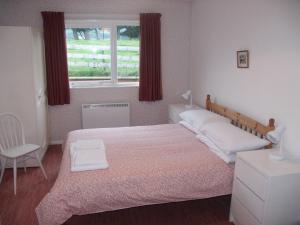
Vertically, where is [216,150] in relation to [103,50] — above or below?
below

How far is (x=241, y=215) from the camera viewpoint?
2.18m

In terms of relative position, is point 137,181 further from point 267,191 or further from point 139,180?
point 267,191

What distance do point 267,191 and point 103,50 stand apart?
11.4 feet

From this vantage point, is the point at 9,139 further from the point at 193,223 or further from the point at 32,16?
the point at 193,223

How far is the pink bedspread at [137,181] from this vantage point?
1.98 meters

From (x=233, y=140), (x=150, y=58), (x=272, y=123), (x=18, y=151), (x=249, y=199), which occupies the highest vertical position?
(x=150, y=58)

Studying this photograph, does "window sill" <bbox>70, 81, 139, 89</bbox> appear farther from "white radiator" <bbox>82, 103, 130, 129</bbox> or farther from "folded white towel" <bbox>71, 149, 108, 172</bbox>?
"folded white towel" <bbox>71, 149, 108, 172</bbox>

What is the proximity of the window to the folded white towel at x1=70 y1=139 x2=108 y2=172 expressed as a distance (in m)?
1.96

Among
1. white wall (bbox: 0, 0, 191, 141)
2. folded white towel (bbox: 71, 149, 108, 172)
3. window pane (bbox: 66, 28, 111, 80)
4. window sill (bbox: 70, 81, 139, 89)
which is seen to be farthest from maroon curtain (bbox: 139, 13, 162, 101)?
folded white towel (bbox: 71, 149, 108, 172)

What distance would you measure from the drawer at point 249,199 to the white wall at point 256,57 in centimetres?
60

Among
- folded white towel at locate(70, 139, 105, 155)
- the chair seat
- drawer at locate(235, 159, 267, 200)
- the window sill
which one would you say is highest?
the window sill

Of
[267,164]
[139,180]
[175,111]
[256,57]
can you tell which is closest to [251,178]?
[267,164]

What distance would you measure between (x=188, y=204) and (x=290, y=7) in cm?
214

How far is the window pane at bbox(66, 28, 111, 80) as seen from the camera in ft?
13.9
